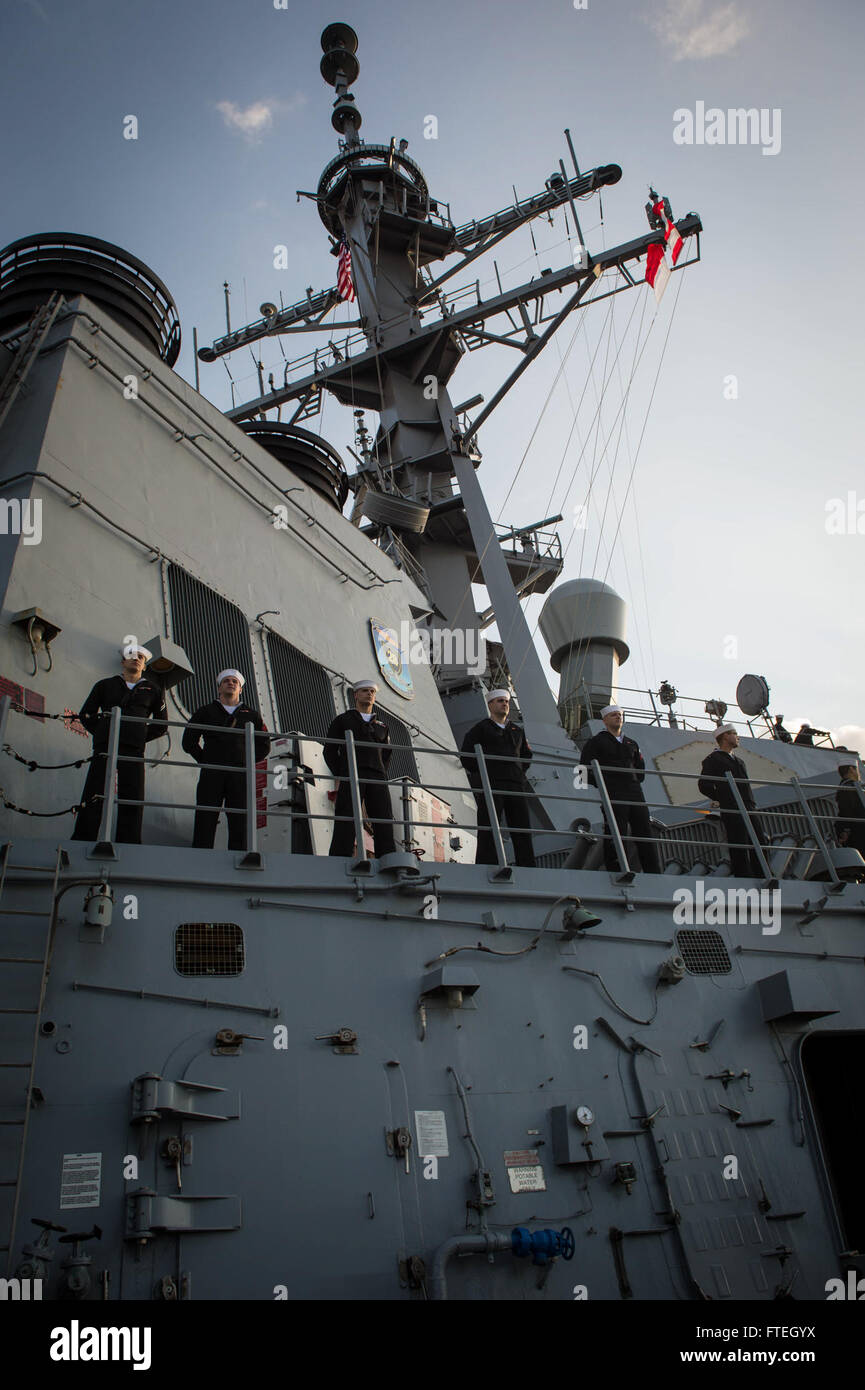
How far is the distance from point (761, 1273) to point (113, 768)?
12.8ft

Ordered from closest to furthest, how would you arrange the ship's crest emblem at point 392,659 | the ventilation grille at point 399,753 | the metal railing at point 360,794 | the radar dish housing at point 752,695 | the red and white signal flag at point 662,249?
1. the metal railing at point 360,794
2. the ventilation grille at point 399,753
3. the ship's crest emblem at point 392,659
4. the red and white signal flag at point 662,249
5. the radar dish housing at point 752,695

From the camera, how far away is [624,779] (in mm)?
6898

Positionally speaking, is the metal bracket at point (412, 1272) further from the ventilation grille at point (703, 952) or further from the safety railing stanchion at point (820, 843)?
the safety railing stanchion at point (820, 843)

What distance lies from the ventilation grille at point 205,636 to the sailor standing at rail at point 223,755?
76 cm

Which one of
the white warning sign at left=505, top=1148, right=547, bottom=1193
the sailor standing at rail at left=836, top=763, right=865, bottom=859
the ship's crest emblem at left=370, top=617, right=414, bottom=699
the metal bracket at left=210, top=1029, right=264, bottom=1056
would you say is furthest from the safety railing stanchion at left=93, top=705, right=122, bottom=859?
the sailor standing at rail at left=836, top=763, right=865, bottom=859

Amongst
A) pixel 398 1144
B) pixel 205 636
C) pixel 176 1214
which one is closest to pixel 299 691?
pixel 205 636

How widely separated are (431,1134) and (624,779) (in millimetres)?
2977

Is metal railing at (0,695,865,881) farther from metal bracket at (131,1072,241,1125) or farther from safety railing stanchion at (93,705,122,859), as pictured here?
metal bracket at (131,1072,241,1125)

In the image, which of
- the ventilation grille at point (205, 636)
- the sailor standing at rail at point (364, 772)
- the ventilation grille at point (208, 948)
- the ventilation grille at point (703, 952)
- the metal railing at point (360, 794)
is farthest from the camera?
the ventilation grille at point (205, 636)

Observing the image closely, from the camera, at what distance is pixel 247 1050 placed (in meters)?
4.46

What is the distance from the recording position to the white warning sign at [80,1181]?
3.88m

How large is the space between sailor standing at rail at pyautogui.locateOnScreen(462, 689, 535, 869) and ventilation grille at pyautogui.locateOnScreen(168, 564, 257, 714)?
64.4 inches

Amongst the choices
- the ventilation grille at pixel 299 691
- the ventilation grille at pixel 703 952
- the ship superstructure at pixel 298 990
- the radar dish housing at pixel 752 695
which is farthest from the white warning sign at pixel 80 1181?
the radar dish housing at pixel 752 695
